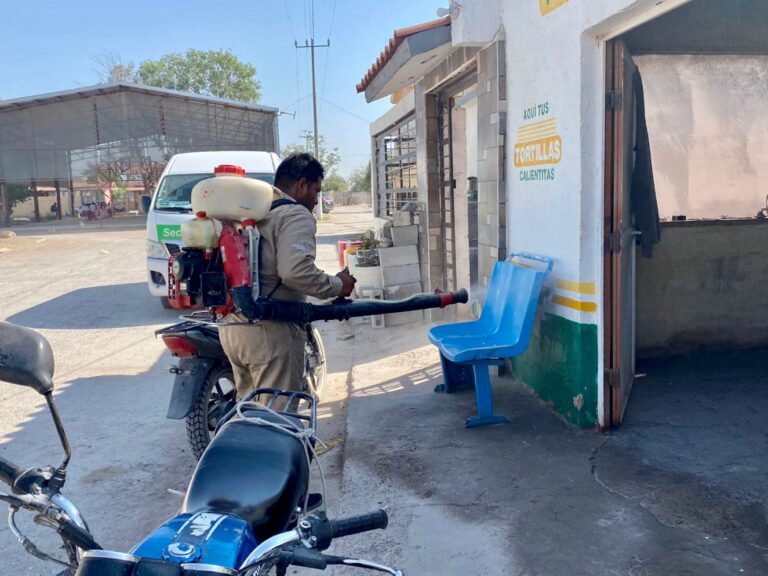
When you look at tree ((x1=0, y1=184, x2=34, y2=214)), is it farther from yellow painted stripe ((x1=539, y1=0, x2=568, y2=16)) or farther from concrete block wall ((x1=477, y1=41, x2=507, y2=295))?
yellow painted stripe ((x1=539, y1=0, x2=568, y2=16))

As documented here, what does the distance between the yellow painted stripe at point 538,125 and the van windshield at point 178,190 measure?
17.2 feet

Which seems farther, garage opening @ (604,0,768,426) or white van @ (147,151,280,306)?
white van @ (147,151,280,306)

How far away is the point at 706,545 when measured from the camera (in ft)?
10.0

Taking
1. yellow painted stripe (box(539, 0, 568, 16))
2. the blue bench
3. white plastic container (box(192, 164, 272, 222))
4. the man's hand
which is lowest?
the blue bench

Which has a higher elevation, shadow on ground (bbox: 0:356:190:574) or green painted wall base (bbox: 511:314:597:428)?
green painted wall base (bbox: 511:314:597:428)

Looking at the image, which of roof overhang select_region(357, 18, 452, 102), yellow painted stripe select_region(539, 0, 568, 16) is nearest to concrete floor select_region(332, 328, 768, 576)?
yellow painted stripe select_region(539, 0, 568, 16)

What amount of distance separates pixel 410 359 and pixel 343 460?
Answer: 2.43 meters

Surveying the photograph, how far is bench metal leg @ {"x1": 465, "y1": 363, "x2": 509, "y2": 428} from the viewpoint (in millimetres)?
4562

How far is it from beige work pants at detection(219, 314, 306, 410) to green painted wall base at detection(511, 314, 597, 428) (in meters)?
1.77

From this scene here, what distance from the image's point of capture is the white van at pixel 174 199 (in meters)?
9.27

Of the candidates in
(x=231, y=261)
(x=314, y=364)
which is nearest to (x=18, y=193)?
(x=314, y=364)

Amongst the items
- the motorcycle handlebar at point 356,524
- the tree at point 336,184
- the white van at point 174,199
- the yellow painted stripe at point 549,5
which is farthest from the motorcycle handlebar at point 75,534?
the tree at point 336,184

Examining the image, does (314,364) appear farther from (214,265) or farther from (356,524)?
(356,524)

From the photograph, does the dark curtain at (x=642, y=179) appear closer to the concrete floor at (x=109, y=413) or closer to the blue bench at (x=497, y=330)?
the blue bench at (x=497, y=330)
